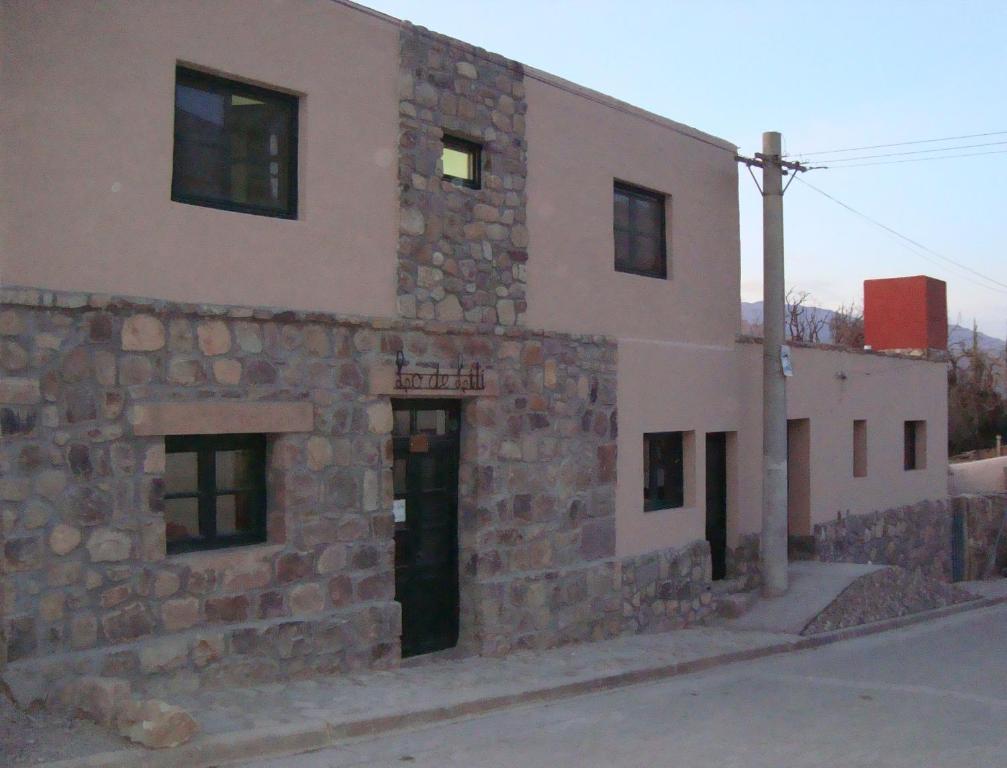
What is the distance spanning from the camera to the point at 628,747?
7363 mm

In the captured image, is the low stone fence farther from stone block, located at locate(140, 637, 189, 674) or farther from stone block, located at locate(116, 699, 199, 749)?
stone block, located at locate(116, 699, 199, 749)

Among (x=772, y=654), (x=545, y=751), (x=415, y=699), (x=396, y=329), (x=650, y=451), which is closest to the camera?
(x=545, y=751)

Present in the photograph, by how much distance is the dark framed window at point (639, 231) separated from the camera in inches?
486

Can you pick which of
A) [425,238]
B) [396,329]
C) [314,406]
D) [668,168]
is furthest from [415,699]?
[668,168]

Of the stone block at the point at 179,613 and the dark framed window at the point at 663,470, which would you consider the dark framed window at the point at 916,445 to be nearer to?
the dark framed window at the point at 663,470

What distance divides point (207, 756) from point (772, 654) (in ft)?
23.4

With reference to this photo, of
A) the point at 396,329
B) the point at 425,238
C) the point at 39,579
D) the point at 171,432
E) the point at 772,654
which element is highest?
the point at 425,238

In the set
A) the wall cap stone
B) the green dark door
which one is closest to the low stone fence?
the green dark door

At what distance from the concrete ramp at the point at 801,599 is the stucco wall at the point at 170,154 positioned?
6.36m

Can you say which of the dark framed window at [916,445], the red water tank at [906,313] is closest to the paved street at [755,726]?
the dark framed window at [916,445]

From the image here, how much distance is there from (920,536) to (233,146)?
16003 mm

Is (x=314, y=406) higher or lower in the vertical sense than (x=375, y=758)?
higher

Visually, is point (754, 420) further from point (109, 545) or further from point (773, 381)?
point (109, 545)

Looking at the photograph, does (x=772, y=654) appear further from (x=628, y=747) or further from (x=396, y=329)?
(x=396, y=329)
